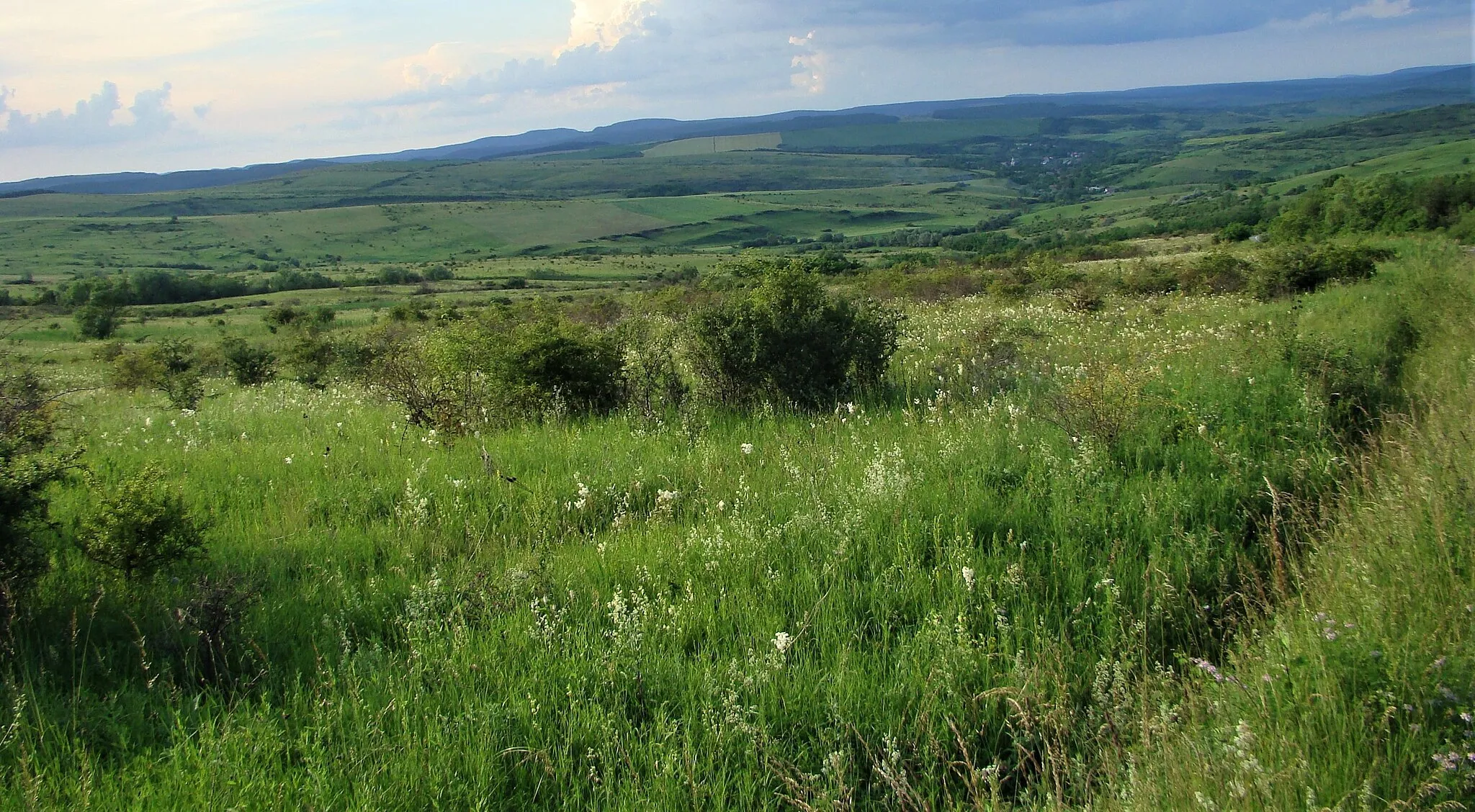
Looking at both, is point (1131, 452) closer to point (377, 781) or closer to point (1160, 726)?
point (1160, 726)

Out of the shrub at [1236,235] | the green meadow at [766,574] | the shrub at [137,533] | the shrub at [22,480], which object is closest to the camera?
the green meadow at [766,574]

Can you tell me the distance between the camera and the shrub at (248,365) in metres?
20.9

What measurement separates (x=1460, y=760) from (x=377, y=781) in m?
3.59

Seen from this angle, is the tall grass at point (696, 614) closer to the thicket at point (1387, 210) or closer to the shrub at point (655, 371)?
the shrub at point (655, 371)

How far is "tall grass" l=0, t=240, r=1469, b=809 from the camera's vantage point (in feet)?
Result: 9.91

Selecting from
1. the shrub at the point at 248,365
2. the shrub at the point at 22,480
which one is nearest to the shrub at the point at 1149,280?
the shrub at the point at 22,480

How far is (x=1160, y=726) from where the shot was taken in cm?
304

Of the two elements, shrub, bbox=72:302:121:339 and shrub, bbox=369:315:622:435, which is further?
shrub, bbox=72:302:121:339

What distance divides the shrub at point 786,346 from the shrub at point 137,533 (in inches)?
212

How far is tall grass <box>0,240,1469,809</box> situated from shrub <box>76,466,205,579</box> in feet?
0.46

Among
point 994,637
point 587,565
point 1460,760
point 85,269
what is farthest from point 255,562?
point 85,269

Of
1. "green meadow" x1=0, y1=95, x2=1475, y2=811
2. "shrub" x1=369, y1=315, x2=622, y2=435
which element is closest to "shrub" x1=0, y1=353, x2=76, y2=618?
"green meadow" x1=0, y1=95, x2=1475, y2=811

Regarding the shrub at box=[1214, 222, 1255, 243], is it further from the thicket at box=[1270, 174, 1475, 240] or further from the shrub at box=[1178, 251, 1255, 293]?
the shrub at box=[1178, 251, 1255, 293]

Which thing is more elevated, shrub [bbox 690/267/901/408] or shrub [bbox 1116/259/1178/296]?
shrub [bbox 690/267/901/408]
